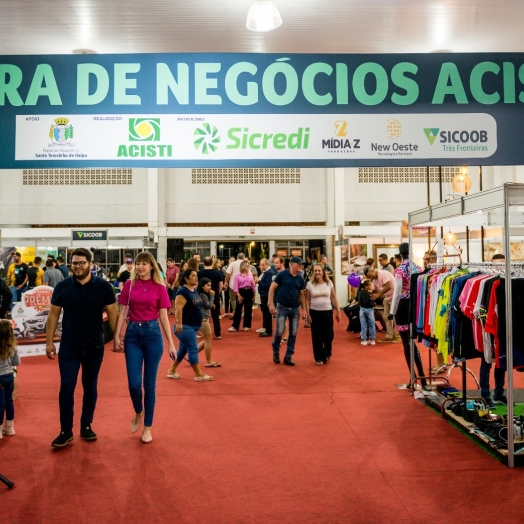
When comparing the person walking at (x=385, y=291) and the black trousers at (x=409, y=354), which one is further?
the person walking at (x=385, y=291)

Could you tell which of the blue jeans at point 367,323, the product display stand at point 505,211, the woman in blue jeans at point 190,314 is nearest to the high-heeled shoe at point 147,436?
the woman in blue jeans at point 190,314

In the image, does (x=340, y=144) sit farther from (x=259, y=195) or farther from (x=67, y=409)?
(x=259, y=195)

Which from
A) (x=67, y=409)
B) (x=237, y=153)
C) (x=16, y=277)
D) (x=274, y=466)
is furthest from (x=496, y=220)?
(x=16, y=277)

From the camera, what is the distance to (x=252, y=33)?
187 inches

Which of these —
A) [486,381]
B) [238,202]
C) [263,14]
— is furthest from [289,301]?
[238,202]

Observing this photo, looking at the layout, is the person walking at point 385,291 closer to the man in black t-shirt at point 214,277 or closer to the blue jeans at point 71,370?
the man in black t-shirt at point 214,277

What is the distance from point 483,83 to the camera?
4.48 m

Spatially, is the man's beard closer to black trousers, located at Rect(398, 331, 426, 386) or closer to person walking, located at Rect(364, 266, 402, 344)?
black trousers, located at Rect(398, 331, 426, 386)

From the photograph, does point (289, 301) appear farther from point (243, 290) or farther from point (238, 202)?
point (238, 202)

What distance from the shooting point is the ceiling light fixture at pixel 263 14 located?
405 centimetres

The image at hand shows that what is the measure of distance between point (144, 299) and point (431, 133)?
2.82 meters

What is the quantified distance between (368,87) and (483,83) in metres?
0.98

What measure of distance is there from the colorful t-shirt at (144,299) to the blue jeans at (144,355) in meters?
0.07

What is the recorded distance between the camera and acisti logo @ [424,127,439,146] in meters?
4.41
